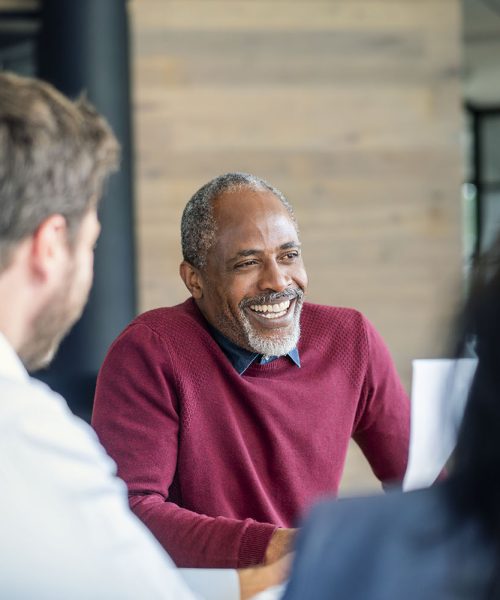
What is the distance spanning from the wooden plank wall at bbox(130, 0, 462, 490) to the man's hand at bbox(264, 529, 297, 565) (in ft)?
8.64

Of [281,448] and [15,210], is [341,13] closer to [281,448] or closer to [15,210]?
[281,448]

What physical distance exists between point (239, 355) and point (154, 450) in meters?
0.27

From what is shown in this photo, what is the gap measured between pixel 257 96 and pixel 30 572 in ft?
10.9

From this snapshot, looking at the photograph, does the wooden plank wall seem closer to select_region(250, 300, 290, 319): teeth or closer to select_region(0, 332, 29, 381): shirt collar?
select_region(250, 300, 290, 319): teeth

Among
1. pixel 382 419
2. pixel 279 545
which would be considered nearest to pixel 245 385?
pixel 382 419

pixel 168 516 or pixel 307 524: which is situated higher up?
pixel 307 524

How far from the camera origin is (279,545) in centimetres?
135

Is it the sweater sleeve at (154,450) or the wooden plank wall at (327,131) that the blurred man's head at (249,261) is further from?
the wooden plank wall at (327,131)

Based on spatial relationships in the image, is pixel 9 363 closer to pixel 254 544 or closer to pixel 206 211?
pixel 254 544

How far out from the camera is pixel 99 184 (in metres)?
1.16

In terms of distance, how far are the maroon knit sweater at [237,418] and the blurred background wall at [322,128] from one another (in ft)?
6.81

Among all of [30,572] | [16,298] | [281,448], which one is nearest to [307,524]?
[30,572]

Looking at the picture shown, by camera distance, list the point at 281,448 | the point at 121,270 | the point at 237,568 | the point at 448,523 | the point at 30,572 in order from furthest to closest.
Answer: the point at 121,270 → the point at 281,448 → the point at 237,568 → the point at 30,572 → the point at 448,523

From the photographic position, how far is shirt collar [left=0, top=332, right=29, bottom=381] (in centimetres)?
101
